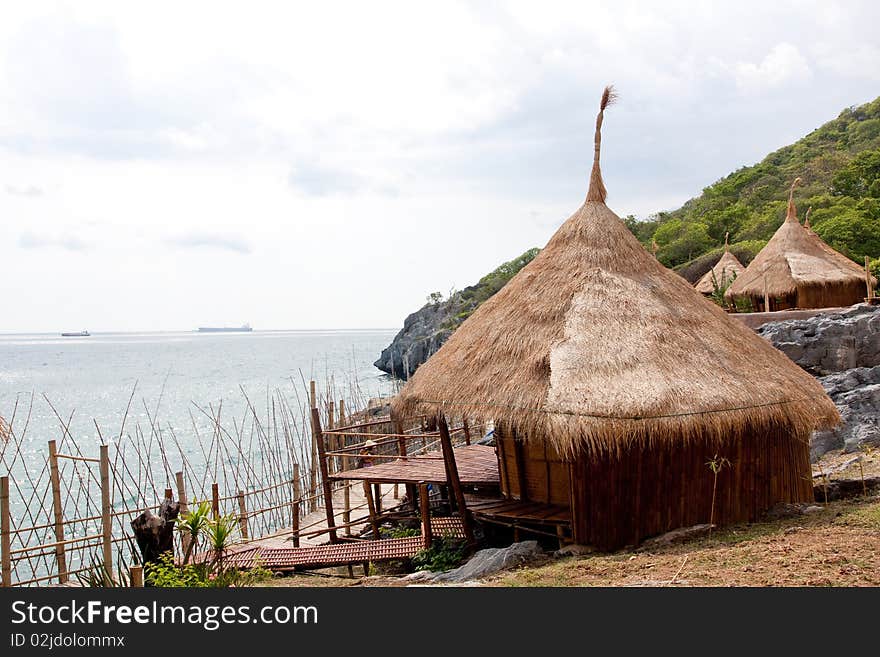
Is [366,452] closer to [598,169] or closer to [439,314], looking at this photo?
[598,169]

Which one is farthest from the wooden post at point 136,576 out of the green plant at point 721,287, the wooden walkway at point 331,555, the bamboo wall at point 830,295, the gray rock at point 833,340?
the green plant at point 721,287

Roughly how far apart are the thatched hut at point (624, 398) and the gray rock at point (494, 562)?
564mm

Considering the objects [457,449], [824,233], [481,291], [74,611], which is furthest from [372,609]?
[481,291]

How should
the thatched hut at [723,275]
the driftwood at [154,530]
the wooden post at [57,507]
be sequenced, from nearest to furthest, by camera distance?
the driftwood at [154,530] < the wooden post at [57,507] < the thatched hut at [723,275]

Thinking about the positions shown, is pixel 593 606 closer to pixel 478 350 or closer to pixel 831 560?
pixel 831 560

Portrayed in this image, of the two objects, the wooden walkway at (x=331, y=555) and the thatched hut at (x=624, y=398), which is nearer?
the thatched hut at (x=624, y=398)

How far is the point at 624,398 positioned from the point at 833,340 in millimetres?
9143

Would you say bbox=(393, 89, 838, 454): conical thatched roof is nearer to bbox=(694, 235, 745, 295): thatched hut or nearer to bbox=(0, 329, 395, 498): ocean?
bbox=(0, 329, 395, 498): ocean

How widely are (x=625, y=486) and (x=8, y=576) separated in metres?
7.07

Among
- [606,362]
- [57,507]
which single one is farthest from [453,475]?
[57,507]

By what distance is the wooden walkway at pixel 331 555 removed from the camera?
9.27 m

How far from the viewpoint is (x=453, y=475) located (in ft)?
30.2

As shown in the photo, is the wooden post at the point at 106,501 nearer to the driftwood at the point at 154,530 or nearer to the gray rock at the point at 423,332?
the driftwood at the point at 154,530

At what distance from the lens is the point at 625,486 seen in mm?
8023
